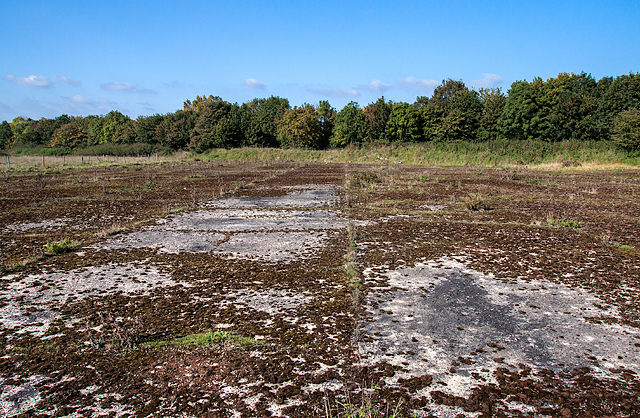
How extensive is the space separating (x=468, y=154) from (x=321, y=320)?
4992 cm

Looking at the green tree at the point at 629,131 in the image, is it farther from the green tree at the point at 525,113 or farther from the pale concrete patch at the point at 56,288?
the pale concrete patch at the point at 56,288

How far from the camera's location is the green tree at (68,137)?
90188 mm

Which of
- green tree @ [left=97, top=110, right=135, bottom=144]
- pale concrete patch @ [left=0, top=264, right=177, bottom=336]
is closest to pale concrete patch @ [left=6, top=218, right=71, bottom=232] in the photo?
pale concrete patch @ [left=0, top=264, right=177, bottom=336]

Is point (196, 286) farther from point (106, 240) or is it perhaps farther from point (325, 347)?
point (106, 240)

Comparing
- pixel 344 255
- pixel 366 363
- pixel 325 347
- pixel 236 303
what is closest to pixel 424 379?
pixel 366 363

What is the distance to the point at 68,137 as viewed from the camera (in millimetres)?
90812

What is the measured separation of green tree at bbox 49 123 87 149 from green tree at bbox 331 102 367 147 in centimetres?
5569

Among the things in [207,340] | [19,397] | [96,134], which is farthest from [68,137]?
[19,397]

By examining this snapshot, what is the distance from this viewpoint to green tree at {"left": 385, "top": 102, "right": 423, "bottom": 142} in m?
65.8

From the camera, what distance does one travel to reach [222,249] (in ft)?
28.2

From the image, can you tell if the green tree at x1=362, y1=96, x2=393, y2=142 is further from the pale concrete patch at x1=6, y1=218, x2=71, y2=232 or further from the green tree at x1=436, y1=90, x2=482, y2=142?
the pale concrete patch at x1=6, y1=218, x2=71, y2=232

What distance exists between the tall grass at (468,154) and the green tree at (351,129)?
644 cm

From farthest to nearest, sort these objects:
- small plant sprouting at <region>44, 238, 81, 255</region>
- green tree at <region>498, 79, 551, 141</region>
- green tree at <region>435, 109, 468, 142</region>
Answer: green tree at <region>435, 109, 468, 142</region>, green tree at <region>498, 79, 551, 141</region>, small plant sprouting at <region>44, 238, 81, 255</region>

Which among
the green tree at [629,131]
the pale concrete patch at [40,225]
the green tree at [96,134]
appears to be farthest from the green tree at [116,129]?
the pale concrete patch at [40,225]
